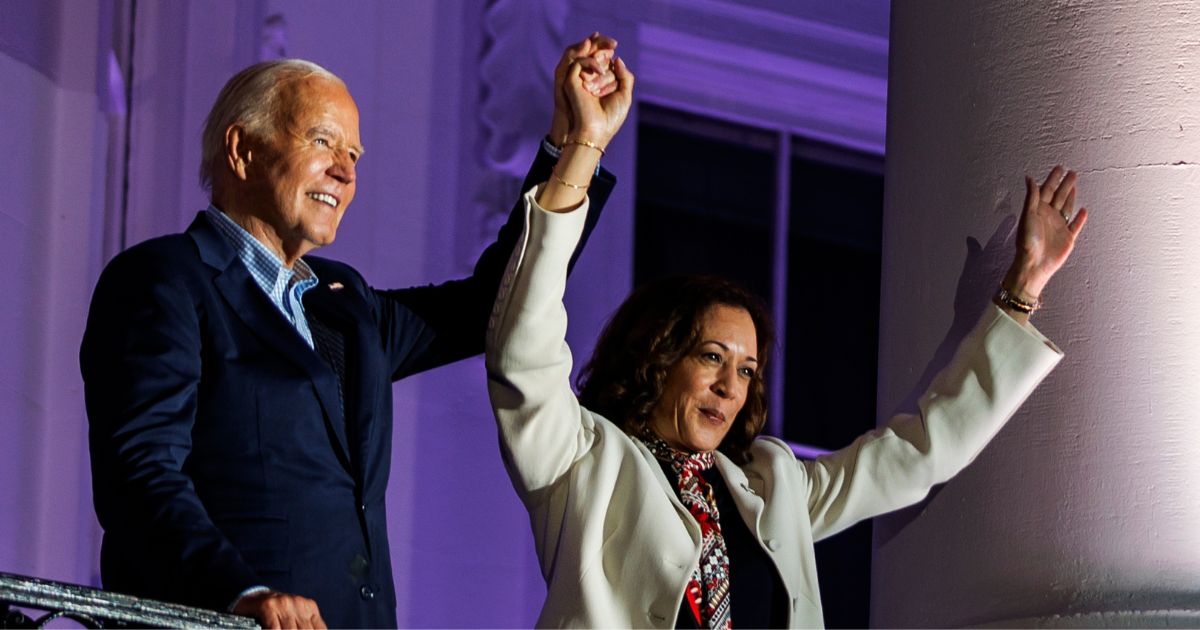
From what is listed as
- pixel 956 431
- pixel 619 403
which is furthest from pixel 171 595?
pixel 956 431

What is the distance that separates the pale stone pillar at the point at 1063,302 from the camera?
442 centimetres

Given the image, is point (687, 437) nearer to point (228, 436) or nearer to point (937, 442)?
point (937, 442)

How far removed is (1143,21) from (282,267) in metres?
1.86

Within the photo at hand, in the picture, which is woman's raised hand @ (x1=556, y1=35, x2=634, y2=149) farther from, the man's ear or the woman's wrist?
the woman's wrist

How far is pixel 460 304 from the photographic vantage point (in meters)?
4.39

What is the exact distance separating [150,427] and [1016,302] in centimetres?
190

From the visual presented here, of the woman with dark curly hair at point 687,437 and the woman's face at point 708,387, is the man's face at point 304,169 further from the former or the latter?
the woman's face at point 708,387

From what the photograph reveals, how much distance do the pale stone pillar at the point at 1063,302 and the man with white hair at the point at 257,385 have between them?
93 cm

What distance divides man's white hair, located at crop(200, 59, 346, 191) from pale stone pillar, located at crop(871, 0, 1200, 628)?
1445 mm

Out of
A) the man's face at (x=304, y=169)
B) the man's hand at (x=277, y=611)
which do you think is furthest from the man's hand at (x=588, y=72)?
the man's hand at (x=277, y=611)

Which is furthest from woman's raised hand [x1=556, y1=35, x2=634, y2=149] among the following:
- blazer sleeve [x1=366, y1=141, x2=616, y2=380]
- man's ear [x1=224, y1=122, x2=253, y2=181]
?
man's ear [x1=224, y1=122, x2=253, y2=181]

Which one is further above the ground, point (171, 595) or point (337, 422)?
point (337, 422)

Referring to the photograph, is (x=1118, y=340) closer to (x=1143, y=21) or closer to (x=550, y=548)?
(x=1143, y=21)

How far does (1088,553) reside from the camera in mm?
4410
